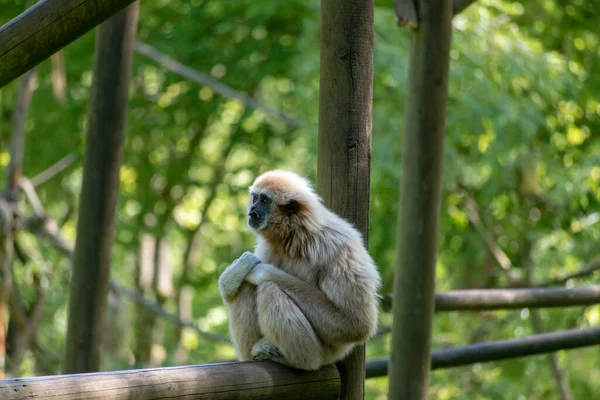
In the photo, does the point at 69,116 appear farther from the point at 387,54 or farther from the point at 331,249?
the point at 331,249

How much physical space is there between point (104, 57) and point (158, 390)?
2637mm

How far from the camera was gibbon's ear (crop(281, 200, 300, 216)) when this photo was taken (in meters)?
3.40

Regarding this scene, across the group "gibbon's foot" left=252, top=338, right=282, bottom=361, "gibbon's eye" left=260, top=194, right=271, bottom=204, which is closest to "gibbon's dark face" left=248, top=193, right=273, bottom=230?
"gibbon's eye" left=260, top=194, right=271, bottom=204

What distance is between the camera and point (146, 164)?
10.3 m

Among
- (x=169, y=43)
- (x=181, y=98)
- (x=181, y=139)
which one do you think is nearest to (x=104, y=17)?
(x=169, y=43)

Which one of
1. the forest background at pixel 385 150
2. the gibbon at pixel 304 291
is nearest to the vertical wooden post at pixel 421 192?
the gibbon at pixel 304 291

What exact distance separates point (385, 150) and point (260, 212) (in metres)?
3.31

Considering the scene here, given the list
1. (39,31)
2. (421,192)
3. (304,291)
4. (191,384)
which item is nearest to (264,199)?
(304,291)

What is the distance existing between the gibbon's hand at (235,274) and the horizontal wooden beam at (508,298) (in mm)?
A: 1445

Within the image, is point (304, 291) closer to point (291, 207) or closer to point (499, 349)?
point (291, 207)

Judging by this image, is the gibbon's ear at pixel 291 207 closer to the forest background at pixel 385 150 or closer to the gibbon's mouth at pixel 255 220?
the gibbon's mouth at pixel 255 220

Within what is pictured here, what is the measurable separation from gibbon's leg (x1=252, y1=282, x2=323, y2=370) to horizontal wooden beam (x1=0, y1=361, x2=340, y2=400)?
5cm

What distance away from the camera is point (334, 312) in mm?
3107

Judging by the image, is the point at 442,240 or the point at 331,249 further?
the point at 442,240
